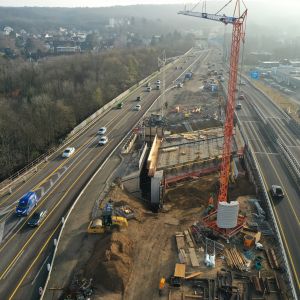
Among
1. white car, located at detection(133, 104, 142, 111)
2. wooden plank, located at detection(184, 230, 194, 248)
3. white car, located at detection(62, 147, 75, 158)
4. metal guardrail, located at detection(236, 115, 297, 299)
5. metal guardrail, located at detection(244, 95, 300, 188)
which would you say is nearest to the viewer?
metal guardrail, located at detection(236, 115, 297, 299)

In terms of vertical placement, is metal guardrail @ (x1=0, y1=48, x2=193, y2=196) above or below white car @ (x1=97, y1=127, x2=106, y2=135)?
below

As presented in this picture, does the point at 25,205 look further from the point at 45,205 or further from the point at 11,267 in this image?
the point at 11,267

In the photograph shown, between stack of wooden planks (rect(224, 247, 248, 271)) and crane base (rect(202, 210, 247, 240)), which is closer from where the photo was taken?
stack of wooden planks (rect(224, 247, 248, 271))

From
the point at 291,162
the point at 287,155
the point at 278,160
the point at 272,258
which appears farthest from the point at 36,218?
the point at 287,155

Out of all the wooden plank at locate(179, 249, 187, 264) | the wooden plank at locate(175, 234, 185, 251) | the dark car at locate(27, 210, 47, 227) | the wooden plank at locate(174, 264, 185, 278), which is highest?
the dark car at locate(27, 210, 47, 227)

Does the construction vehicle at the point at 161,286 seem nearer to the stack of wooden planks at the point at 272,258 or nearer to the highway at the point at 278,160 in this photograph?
the stack of wooden planks at the point at 272,258

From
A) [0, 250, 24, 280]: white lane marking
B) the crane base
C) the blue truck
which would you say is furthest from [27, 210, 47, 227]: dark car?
the crane base

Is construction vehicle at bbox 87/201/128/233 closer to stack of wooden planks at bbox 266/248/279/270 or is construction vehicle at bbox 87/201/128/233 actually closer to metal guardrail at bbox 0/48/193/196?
stack of wooden planks at bbox 266/248/279/270

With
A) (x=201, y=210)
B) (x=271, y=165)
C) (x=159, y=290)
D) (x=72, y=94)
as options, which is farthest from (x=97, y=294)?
(x=72, y=94)
